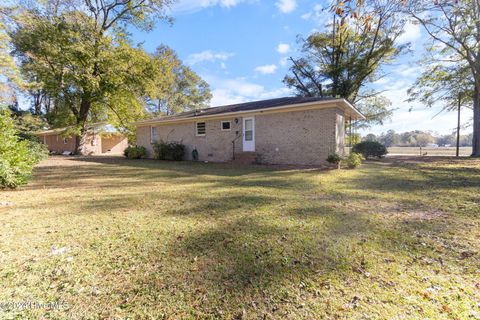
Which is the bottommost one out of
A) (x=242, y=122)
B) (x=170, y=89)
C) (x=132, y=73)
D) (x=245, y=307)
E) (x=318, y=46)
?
(x=245, y=307)

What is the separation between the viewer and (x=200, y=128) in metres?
14.3

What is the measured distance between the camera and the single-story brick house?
10000 mm

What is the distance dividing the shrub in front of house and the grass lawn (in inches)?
392

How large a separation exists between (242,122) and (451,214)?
9747 mm

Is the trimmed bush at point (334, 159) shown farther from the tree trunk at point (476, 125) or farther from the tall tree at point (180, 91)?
the tall tree at point (180, 91)

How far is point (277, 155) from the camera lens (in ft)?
36.9

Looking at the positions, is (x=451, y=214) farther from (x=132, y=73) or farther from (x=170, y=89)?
(x=170, y=89)

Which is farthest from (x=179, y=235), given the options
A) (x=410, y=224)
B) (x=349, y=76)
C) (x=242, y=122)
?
(x=349, y=76)

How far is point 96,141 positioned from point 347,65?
2853cm

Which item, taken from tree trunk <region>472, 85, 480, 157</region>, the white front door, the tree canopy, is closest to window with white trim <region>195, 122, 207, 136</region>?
the white front door

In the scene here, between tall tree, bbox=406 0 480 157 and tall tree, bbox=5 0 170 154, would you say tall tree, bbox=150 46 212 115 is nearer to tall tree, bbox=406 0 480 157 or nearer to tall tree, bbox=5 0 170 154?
tall tree, bbox=5 0 170 154

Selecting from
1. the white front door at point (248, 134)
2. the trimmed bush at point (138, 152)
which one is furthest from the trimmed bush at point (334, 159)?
the trimmed bush at point (138, 152)

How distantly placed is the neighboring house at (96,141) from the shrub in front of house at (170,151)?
1089cm

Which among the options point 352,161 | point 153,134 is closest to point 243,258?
point 352,161
